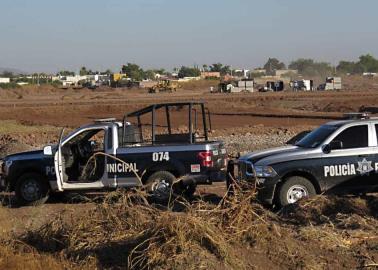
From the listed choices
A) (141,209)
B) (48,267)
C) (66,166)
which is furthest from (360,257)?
(66,166)

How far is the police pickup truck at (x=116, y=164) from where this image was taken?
13.9m

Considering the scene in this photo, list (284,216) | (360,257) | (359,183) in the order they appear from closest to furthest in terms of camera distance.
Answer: (360,257) < (284,216) < (359,183)

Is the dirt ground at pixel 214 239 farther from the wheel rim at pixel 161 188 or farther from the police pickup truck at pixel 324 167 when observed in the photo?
the wheel rim at pixel 161 188

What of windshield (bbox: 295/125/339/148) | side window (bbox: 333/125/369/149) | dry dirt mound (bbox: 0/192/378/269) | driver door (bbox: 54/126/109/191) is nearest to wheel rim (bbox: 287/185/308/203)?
windshield (bbox: 295/125/339/148)

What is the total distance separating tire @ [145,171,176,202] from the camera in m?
13.7

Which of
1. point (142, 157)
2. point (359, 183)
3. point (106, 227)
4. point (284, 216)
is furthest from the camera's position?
point (142, 157)

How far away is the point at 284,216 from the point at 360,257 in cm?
278

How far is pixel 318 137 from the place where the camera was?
12953 mm

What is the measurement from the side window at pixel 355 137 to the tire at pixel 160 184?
3.38 meters

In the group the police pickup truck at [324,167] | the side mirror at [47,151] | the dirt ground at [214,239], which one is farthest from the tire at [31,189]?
the police pickup truck at [324,167]

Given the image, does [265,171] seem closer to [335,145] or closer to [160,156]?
[335,145]

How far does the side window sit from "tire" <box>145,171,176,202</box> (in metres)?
3.38

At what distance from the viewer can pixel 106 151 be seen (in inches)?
557

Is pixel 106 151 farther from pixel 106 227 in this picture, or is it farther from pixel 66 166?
pixel 106 227
